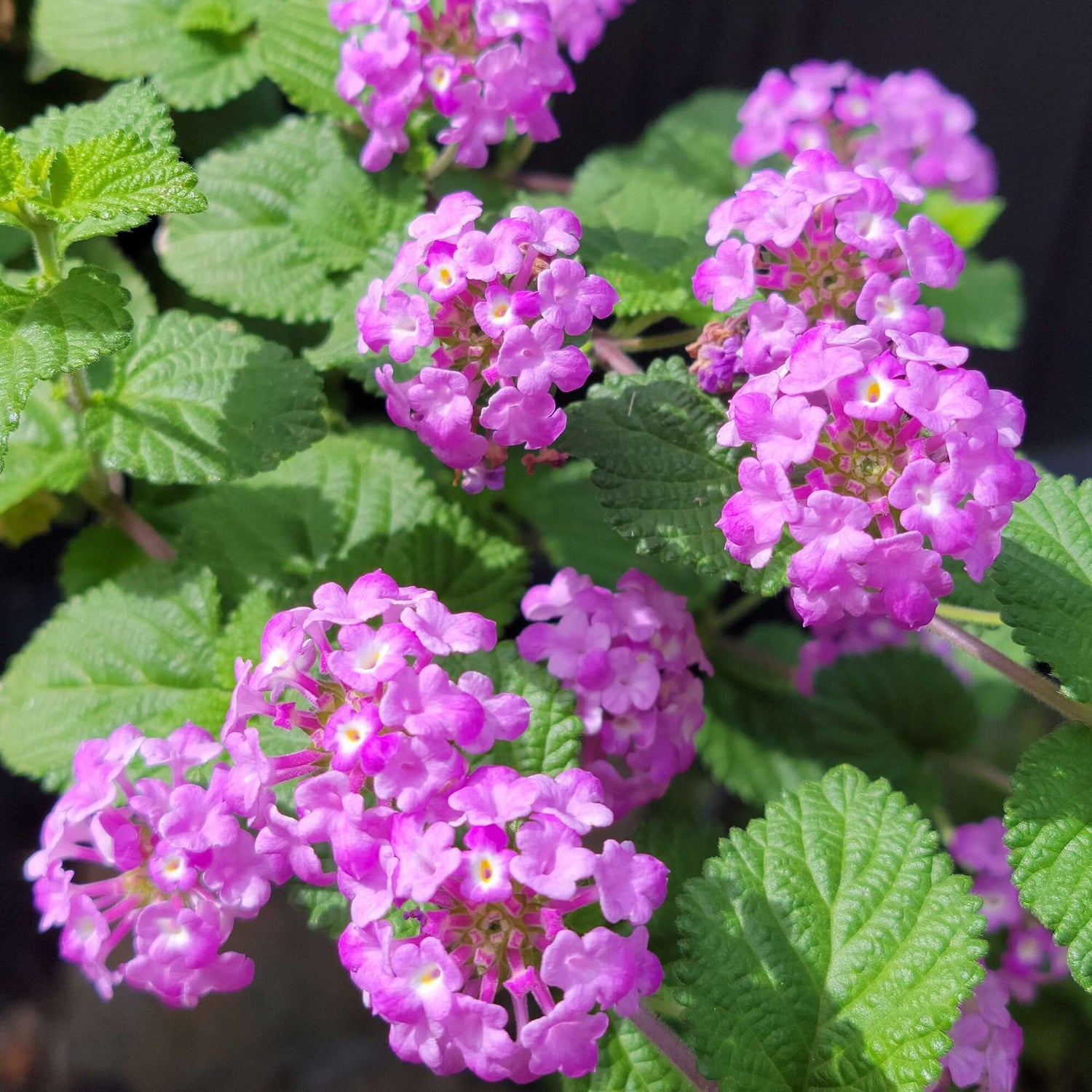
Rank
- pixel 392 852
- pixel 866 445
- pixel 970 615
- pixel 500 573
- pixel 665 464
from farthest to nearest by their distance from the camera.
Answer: pixel 500 573 → pixel 970 615 → pixel 665 464 → pixel 866 445 → pixel 392 852

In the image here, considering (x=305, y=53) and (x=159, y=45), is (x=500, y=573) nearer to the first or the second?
(x=305, y=53)

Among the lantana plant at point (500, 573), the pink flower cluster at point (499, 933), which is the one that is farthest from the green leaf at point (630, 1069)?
the pink flower cluster at point (499, 933)

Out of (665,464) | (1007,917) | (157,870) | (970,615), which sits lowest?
(1007,917)

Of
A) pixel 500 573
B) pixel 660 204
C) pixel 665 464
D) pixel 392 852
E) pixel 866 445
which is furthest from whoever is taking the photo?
pixel 660 204

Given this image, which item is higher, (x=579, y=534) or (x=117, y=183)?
(x=117, y=183)

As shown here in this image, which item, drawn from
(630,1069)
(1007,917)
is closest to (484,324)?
(630,1069)

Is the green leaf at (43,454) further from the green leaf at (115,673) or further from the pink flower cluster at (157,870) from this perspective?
the pink flower cluster at (157,870)

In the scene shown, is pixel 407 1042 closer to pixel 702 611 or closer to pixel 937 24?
pixel 702 611
